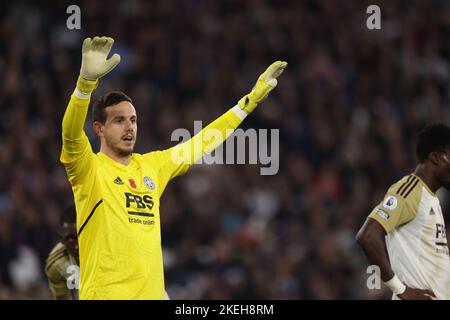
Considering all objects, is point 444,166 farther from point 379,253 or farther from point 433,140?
point 379,253

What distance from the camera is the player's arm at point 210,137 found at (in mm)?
6840

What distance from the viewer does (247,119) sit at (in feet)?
47.4

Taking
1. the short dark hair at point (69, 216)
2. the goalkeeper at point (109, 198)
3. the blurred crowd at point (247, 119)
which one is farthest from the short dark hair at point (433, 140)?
the blurred crowd at point (247, 119)

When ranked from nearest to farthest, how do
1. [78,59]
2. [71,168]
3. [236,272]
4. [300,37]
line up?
[71,168]
[236,272]
[78,59]
[300,37]

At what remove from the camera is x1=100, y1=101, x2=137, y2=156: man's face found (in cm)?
637

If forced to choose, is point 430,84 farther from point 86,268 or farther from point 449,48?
point 86,268

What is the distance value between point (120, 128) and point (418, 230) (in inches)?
79.4

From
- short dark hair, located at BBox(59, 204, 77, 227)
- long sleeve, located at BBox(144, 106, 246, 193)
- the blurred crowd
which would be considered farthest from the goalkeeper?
the blurred crowd

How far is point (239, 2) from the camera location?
16.4m

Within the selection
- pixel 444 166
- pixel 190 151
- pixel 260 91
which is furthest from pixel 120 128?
pixel 444 166

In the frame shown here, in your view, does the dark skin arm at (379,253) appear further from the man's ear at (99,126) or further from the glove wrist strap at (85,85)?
the glove wrist strap at (85,85)

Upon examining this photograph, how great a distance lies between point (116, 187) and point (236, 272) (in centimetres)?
576

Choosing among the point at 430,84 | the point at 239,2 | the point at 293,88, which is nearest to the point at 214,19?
the point at 239,2
